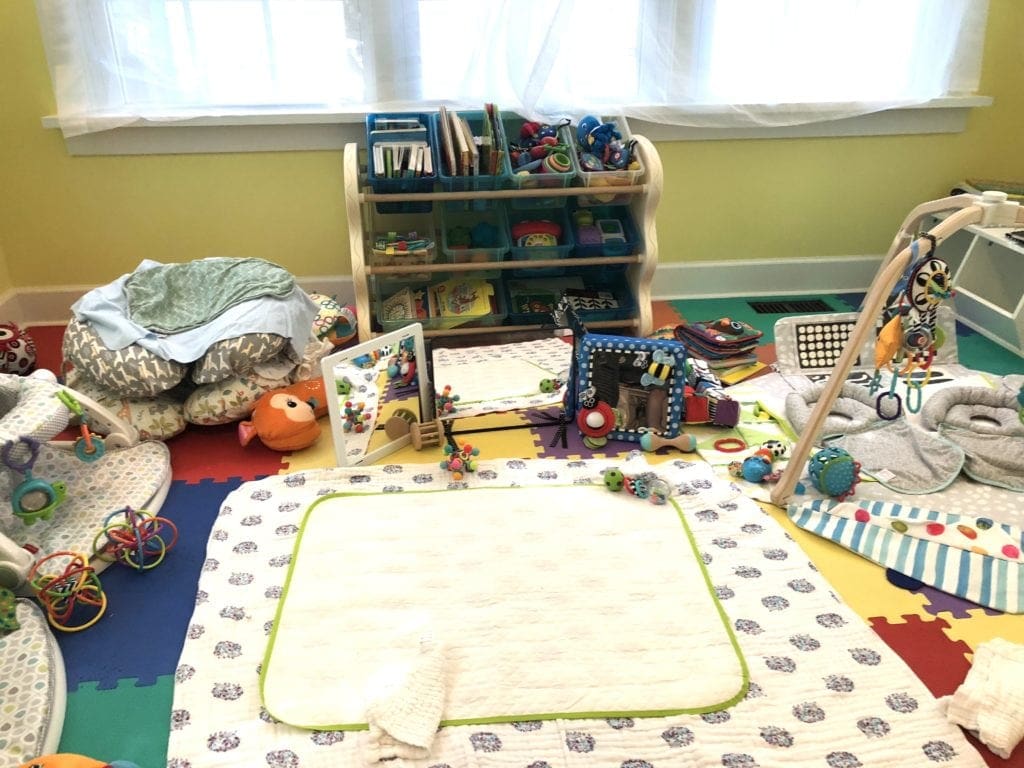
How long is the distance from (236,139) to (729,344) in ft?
6.16

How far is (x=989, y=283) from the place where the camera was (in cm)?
289

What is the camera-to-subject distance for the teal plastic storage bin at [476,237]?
267 centimetres

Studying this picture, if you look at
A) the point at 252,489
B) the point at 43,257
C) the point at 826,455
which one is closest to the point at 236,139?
the point at 43,257

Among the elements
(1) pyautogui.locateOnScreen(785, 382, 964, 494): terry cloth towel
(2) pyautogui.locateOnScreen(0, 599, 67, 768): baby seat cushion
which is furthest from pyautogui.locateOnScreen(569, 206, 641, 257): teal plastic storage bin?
(2) pyautogui.locateOnScreen(0, 599, 67, 768): baby seat cushion

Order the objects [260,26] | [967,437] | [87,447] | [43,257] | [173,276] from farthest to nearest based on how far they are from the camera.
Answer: [43,257], [260,26], [173,276], [967,437], [87,447]

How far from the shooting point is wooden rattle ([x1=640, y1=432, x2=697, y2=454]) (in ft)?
7.10

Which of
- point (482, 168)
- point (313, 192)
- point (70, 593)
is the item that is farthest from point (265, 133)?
point (70, 593)

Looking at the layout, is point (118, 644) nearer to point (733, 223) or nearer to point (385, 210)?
point (385, 210)

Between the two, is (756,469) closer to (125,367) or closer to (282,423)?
(282,423)

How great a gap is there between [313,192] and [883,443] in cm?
212

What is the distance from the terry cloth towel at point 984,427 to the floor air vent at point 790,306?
86 cm

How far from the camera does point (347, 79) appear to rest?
107 inches

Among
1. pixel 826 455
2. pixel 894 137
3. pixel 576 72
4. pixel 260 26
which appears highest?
pixel 260 26

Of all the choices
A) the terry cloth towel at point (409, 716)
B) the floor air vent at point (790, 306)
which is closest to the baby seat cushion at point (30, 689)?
the terry cloth towel at point (409, 716)
